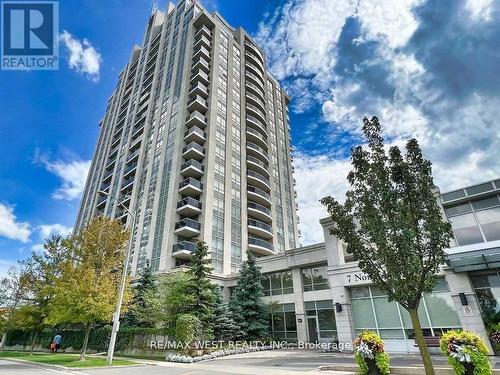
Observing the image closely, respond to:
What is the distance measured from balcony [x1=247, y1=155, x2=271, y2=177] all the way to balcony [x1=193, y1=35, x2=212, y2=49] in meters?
20.3

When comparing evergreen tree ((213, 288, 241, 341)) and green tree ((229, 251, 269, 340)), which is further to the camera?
green tree ((229, 251, 269, 340))

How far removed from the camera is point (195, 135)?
4128 cm

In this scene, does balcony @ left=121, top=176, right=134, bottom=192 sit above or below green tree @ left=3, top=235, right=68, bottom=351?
above

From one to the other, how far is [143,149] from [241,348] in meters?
35.4

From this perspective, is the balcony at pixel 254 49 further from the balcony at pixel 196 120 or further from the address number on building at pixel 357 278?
the address number on building at pixel 357 278

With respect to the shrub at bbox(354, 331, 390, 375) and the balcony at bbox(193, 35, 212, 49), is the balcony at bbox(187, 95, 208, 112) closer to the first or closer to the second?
the balcony at bbox(193, 35, 212, 49)

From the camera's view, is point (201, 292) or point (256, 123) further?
point (256, 123)

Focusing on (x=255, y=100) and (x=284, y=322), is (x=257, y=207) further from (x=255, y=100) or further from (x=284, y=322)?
(x=255, y=100)

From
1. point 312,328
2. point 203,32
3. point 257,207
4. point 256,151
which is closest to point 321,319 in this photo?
point 312,328

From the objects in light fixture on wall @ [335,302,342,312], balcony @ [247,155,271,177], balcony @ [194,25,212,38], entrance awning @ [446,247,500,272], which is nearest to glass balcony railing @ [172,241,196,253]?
balcony @ [247,155,271,177]

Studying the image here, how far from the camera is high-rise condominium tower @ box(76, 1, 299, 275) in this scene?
1468 inches

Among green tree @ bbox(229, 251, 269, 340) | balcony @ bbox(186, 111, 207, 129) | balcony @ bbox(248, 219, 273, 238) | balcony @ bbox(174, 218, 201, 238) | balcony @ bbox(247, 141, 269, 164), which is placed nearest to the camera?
green tree @ bbox(229, 251, 269, 340)

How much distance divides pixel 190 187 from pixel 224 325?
1832 cm

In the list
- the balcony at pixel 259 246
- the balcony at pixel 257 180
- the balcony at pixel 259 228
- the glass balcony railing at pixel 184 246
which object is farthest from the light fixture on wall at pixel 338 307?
the balcony at pixel 257 180
